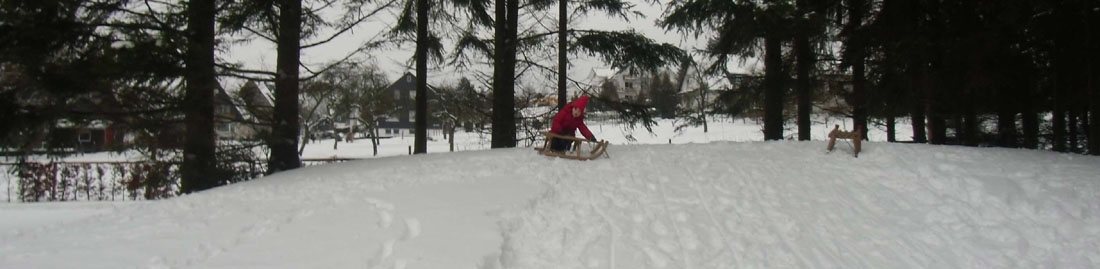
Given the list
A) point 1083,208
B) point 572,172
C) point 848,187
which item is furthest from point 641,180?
A: point 1083,208

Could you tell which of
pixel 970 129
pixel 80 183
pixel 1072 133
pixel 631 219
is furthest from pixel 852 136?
pixel 80 183

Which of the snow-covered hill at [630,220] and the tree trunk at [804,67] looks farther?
the tree trunk at [804,67]

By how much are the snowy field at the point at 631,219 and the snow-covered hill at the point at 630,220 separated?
0.08ft

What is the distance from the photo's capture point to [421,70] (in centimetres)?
1342

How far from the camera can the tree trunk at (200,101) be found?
796 cm

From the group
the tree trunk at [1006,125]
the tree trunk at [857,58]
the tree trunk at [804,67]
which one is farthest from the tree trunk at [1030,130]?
the tree trunk at [804,67]

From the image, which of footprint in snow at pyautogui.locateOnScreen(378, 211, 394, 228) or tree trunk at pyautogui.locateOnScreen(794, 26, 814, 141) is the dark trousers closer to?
footprint in snow at pyautogui.locateOnScreen(378, 211, 394, 228)

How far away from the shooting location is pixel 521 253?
4730mm

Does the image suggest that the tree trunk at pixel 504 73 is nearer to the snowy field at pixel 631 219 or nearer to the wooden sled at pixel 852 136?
the snowy field at pixel 631 219

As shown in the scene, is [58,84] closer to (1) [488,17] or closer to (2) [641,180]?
(2) [641,180]

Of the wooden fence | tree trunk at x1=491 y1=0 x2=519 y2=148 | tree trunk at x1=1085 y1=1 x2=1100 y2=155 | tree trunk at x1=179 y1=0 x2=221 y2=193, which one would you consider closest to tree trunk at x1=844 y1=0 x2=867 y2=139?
tree trunk at x1=1085 y1=1 x2=1100 y2=155

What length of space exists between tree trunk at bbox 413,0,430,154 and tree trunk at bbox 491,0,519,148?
155 cm

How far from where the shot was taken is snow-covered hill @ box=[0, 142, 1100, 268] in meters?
4.66

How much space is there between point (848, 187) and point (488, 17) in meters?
9.92
